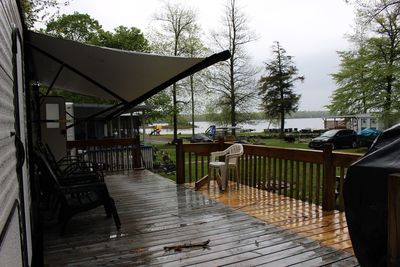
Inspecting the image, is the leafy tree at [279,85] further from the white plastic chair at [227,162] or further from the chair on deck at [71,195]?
the chair on deck at [71,195]

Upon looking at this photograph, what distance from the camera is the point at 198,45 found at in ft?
79.1

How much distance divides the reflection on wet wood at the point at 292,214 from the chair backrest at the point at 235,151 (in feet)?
1.67

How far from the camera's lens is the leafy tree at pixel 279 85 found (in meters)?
36.3

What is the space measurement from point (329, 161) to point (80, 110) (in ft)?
41.4

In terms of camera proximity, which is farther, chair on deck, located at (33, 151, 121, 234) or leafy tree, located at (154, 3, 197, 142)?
leafy tree, located at (154, 3, 197, 142)

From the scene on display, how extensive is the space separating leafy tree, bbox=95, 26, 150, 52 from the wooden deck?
1449 centimetres

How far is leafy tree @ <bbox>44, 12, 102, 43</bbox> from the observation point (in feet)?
61.4

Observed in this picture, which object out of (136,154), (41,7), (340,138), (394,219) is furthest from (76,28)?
(394,219)

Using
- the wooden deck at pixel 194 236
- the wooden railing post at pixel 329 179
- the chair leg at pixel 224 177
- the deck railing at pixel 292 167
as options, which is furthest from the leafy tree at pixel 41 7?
the wooden railing post at pixel 329 179

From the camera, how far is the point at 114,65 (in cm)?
446

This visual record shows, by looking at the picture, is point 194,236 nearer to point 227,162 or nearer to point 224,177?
point 224,177

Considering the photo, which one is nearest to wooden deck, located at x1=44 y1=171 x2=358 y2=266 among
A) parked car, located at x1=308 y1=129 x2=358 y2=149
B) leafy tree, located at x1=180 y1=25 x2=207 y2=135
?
parked car, located at x1=308 y1=129 x2=358 y2=149

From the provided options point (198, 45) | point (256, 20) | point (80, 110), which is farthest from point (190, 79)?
point (80, 110)

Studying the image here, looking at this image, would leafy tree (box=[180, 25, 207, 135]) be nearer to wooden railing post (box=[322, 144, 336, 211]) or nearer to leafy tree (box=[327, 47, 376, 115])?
leafy tree (box=[327, 47, 376, 115])
